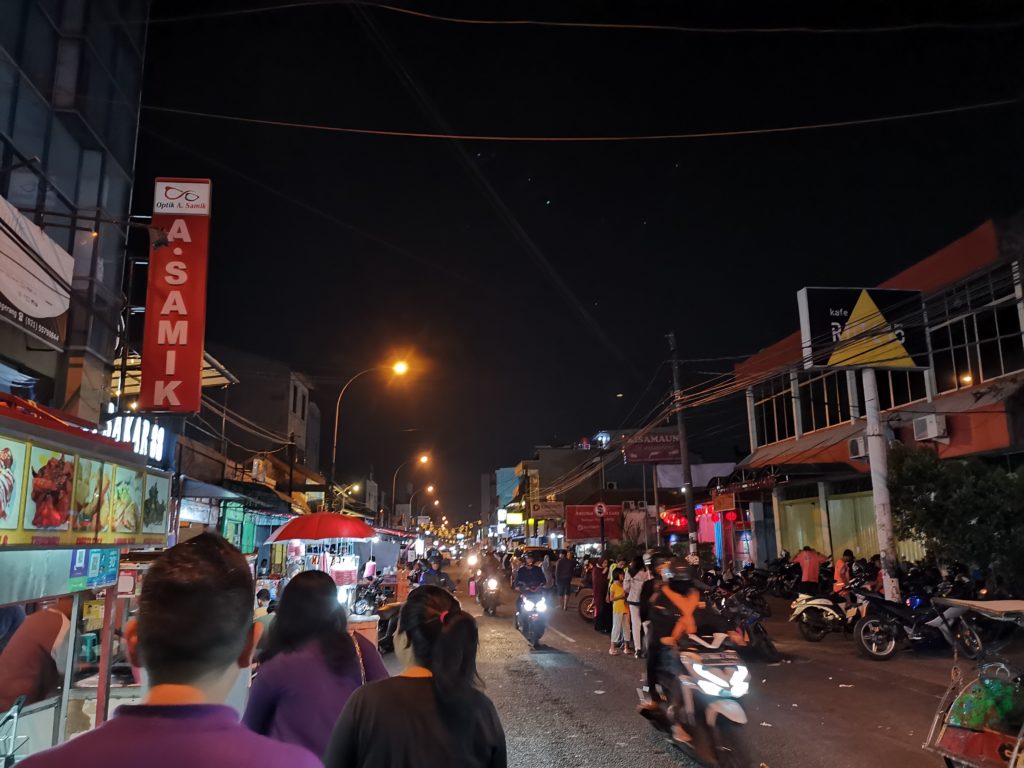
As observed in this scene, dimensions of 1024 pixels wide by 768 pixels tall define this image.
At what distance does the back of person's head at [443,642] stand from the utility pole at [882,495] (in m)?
14.7

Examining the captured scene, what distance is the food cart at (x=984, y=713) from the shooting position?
5.33 m

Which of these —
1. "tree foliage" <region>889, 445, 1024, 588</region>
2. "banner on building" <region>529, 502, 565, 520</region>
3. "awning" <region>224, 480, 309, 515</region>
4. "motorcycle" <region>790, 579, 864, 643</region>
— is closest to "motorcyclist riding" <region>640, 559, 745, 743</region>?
"motorcycle" <region>790, 579, 864, 643</region>

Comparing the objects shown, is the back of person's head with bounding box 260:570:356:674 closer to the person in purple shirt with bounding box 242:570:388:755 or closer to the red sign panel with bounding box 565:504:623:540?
the person in purple shirt with bounding box 242:570:388:755

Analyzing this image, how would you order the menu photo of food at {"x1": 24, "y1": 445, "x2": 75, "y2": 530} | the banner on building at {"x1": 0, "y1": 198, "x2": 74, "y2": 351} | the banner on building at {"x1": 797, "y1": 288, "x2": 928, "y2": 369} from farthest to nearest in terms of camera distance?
1. the banner on building at {"x1": 797, "y1": 288, "x2": 928, "y2": 369}
2. the banner on building at {"x1": 0, "y1": 198, "x2": 74, "y2": 351}
3. the menu photo of food at {"x1": 24, "y1": 445, "x2": 75, "y2": 530}

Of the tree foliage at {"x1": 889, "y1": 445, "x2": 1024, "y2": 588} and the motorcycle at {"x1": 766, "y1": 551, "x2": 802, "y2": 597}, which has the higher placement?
the tree foliage at {"x1": 889, "y1": 445, "x2": 1024, "y2": 588}

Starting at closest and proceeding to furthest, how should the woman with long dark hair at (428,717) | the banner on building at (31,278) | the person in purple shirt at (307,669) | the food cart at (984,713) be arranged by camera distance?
the woman with long dark hair at (428,717) → the person in purple shirt at (307,669) → the food cart at (984,713) → the banner on building at (31,278)

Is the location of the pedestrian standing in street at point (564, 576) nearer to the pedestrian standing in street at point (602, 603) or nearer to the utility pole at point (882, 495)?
the pedestrian standing in street at point (602, 603)

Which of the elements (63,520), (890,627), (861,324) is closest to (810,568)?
(861,324)

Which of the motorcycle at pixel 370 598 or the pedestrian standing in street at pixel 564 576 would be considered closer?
the motorcycle at pixel 370 598

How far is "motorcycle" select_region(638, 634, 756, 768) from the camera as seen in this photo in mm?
6352

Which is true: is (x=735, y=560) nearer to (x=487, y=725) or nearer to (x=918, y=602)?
(x=918, y=602)

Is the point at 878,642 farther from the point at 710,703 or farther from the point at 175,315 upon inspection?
the point at 175,315

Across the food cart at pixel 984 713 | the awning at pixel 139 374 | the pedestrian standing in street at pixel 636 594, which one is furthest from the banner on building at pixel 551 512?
the food cart at pixel 984 713

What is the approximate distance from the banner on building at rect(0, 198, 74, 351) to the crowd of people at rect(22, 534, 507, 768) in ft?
26.3
